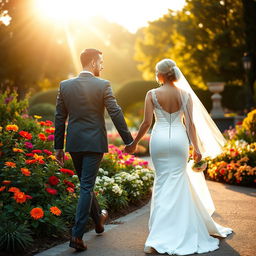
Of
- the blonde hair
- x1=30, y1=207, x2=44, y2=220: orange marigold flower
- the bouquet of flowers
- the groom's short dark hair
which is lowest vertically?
x1=30, y1=207, x2=44, y2=220: orange marigold flower

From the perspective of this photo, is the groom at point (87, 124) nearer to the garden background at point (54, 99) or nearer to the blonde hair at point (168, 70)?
the garden background at point (54, 99)

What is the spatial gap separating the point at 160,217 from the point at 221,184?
4592 millimetres

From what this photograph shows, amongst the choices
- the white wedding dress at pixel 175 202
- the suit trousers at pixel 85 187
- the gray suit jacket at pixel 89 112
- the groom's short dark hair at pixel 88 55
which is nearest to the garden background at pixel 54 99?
the suit trousers at pixel 85 187

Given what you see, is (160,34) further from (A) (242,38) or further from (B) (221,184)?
(B) (221,184)

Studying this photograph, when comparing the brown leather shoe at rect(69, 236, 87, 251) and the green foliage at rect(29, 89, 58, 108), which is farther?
the green foliage at rect(29, 89, 58, 108)

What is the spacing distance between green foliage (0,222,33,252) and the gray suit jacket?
2.99 feet

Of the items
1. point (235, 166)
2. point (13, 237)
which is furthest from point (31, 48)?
point (13, 237)

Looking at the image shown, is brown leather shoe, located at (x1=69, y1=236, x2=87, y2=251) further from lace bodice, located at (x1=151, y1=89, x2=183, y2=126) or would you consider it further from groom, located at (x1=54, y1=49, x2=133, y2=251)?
lace bodice, located at (x1=151, y1=89, x2=183, y2=126)

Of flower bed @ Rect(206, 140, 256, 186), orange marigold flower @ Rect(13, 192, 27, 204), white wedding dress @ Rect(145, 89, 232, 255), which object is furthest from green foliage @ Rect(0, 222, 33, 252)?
flower bed @ Rect(206, 140, 256, 186)

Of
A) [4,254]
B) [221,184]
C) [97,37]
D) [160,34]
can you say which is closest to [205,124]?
[4,254]

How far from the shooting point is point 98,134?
4707mm

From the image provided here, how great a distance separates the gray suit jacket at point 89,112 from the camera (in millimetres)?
4672

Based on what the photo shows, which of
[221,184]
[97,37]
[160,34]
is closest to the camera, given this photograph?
[221,184]

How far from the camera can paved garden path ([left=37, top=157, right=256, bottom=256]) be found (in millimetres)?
4645
